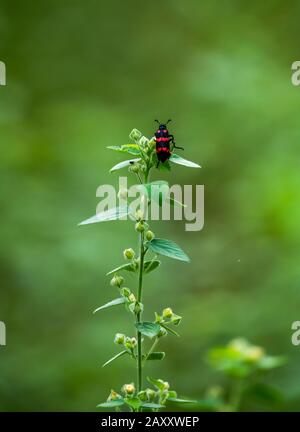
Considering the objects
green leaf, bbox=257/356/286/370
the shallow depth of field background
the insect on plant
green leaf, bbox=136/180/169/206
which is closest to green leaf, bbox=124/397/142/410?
the insect on plant

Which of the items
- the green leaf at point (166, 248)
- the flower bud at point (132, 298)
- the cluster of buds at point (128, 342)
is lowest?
the cluster of buds at point (128, 342)

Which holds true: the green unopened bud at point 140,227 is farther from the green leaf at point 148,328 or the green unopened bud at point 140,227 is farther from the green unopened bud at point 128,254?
the green leaf at point 148,328

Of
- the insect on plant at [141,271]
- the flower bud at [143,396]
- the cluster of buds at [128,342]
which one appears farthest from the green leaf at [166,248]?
the flower bud at [143,396]

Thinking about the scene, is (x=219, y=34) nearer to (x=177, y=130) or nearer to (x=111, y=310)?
(x=177, y=130)

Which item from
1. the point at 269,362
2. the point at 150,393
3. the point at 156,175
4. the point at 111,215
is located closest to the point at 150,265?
the point at 111,215

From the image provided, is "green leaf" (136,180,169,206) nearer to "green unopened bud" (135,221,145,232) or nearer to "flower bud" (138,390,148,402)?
"green unopened bud" (135,221,145,232)
